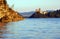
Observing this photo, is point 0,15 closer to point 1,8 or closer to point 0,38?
point 1,8

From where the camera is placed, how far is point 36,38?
127 ft

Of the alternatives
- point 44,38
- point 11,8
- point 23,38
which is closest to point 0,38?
point 23,38

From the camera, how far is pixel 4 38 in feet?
127

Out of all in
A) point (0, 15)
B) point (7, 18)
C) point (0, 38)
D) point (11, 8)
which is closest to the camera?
point (0, 38)

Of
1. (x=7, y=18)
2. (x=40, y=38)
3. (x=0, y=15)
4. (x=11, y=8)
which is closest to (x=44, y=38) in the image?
(x=40, y=38)

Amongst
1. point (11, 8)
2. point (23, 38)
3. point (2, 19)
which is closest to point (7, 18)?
point (2, 19)

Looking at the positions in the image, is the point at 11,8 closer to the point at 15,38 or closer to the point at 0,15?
the point at 0,15

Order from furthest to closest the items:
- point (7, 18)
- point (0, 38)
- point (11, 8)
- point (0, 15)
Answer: point (11, 8) < point (7, 18) < point (0, 15) < point (0, 38)

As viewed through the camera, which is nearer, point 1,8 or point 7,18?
point 1,8

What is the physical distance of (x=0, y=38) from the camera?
3841cm

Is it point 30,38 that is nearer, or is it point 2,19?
point 30,38

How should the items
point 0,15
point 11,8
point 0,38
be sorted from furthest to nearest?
point 11,8, point 0,15, point 0,38

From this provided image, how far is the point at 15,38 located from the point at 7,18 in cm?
7805

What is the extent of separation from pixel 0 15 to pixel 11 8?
4684 cm
